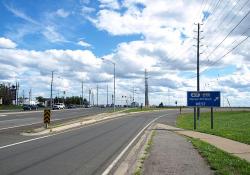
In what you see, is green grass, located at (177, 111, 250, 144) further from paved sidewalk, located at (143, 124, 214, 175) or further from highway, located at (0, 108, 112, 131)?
highway, located at (0, 108, 112, 131)

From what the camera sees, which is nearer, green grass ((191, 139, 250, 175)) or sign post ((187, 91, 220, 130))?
green grass ((191, 139, 250, 175))

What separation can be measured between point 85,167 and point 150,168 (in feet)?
6.13

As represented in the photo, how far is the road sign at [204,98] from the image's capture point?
40219 millimetres

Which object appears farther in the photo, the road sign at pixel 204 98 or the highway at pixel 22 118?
the road sign at pixel 204 98

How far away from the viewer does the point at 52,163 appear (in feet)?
45.3

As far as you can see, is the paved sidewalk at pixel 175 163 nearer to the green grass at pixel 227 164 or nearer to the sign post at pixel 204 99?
the green grass at pixel 227 164

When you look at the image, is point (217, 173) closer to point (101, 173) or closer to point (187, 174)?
point (187, 174)

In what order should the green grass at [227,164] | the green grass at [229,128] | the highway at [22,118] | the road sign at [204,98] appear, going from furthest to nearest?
1. the road sign at [204,98]
2. the highway at [22,118]
3. the green grass at [229,128]
4. the green grass at [227,164]

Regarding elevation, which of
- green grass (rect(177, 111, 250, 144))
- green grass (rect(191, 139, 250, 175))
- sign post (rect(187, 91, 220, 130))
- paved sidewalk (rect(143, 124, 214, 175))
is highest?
sign post (rect(187, 91, 220, 130))

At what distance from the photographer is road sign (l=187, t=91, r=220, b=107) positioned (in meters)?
40.2

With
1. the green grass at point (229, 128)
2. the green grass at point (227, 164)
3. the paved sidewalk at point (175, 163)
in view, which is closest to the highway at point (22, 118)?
the green grass at point (229, 128)

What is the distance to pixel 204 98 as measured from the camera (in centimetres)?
4047

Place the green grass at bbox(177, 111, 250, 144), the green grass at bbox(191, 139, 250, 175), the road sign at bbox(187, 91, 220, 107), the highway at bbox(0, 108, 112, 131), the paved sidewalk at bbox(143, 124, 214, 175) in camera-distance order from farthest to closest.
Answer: the road sign at bbox(187, 91, 220, 107)
the highway at bbox(0, 108, 112, 131)
the green grass at bbox(177, 111, 250, 144)
the paved sidewalk at bbox(143, 124, 214, 175)
the green grass at bbox(191, 139, 250, 175)

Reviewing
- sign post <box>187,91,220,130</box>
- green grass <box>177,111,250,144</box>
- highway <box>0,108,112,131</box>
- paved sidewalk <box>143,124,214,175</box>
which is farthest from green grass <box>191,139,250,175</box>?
sign post <box>187,91,220,130</box>
